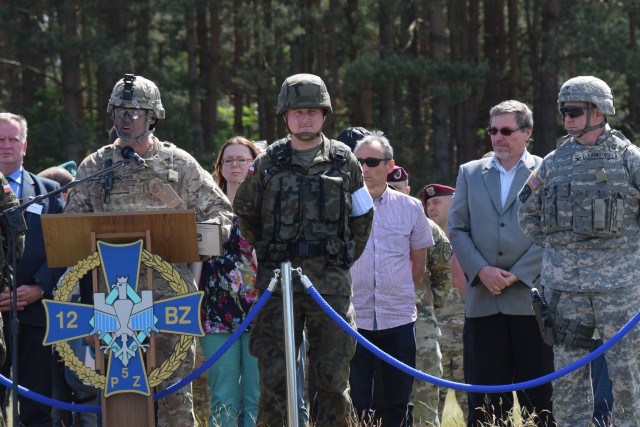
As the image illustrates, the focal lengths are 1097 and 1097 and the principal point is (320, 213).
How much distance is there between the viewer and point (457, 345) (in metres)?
9.23

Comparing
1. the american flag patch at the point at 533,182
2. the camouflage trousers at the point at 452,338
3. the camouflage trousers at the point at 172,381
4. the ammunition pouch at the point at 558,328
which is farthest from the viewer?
the camouflage trousers at the point at 452,338

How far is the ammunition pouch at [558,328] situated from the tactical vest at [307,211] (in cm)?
124

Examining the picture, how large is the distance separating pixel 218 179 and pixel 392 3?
61.0 ft

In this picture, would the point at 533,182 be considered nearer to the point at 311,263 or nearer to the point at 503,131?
the point at 503,131

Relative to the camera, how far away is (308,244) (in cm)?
589

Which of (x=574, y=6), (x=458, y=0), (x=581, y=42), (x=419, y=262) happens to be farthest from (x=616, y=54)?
(x=419, y=262)

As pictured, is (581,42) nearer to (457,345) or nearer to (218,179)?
(457,345)

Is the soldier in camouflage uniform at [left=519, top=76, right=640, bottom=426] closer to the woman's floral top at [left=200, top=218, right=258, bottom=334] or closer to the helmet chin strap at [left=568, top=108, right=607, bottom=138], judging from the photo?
the helmet chin strap at [left=568, top=108, right=607, bottom=138]

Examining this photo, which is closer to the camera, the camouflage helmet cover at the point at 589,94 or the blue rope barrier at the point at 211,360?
the blue rope barrier at the point at 211,360

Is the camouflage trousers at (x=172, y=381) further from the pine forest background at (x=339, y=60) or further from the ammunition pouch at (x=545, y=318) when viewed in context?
the pine forest background at (x=339, y=60)

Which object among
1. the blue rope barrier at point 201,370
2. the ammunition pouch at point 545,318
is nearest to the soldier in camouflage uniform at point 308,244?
the blue rope barrier at point 201,370

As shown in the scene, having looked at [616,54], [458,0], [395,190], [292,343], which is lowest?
[292,343]

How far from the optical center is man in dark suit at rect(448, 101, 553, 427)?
7258mm

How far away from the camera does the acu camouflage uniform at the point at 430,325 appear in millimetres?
7824
